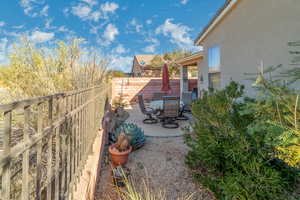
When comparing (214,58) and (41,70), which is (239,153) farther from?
(214,58)

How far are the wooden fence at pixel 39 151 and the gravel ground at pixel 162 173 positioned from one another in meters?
0.80

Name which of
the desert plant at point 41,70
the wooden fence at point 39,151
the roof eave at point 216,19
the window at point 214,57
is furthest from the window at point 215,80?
the wooden fence at point 39,151

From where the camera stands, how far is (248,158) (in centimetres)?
222

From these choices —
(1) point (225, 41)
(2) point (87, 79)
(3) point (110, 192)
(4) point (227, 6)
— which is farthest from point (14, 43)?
(1) point (225, 41)

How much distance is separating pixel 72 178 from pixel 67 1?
1517 centimetres

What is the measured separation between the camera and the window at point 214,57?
5.39m

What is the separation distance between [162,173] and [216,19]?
4.54 m

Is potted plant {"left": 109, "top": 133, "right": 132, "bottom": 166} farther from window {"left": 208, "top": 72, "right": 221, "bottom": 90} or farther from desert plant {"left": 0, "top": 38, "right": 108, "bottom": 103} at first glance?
window {"left": 208, "top": 72, "right": 221, "bottom": 90}

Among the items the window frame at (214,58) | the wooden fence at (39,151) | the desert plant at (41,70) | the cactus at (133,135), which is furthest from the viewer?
the window frame at (214,58)

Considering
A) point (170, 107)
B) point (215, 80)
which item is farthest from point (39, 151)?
point (215, 80)

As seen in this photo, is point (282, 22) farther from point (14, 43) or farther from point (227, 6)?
point (14, 43)

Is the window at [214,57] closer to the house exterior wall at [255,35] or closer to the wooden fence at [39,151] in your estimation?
the house exterior wall at [255,35]

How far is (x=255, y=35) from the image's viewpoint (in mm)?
3611

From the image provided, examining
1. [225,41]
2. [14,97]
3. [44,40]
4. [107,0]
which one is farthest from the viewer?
[107,0]
